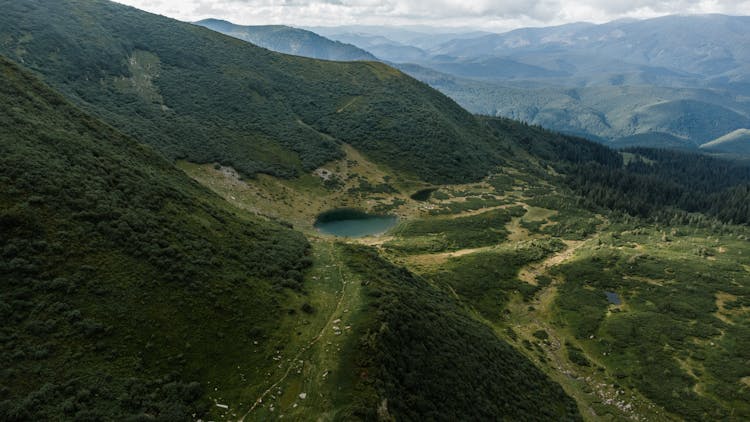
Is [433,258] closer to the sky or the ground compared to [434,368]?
closer to the ground

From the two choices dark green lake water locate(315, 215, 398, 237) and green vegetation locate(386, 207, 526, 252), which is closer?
green vegetation locate(386, 207, 526, 252)

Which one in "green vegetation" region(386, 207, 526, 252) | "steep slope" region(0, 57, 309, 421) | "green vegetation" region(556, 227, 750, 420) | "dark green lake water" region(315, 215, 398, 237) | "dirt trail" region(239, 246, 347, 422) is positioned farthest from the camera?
"dark green lake water" region(315, 215, 398, 237)

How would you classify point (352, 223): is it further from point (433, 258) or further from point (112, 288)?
point (112, 288)

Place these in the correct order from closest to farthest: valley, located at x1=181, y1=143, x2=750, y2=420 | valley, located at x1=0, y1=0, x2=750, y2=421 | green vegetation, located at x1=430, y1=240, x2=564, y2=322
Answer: valley, located at x1=0, y1=0, x2=750, y2=421 → valley, located at x1=181, y1=143, x2=750, y2=420 → green vegetation, located at x1=430, y1=240, x2=564, y2=322

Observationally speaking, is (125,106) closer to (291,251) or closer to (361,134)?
(361,134)

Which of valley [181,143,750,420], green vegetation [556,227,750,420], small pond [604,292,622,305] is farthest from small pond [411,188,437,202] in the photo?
small pond [604,292,622,305]

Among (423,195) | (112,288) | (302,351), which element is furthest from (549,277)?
(112,288)

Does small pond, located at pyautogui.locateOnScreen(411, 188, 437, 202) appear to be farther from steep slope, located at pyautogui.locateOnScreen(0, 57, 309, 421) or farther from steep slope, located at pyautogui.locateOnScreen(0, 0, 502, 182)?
steep slope, located at pyautogui.locateOnScreen(0, 57, 309, 421)

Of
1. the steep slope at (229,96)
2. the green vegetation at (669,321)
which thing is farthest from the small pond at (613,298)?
the steep slope at (229,96)
